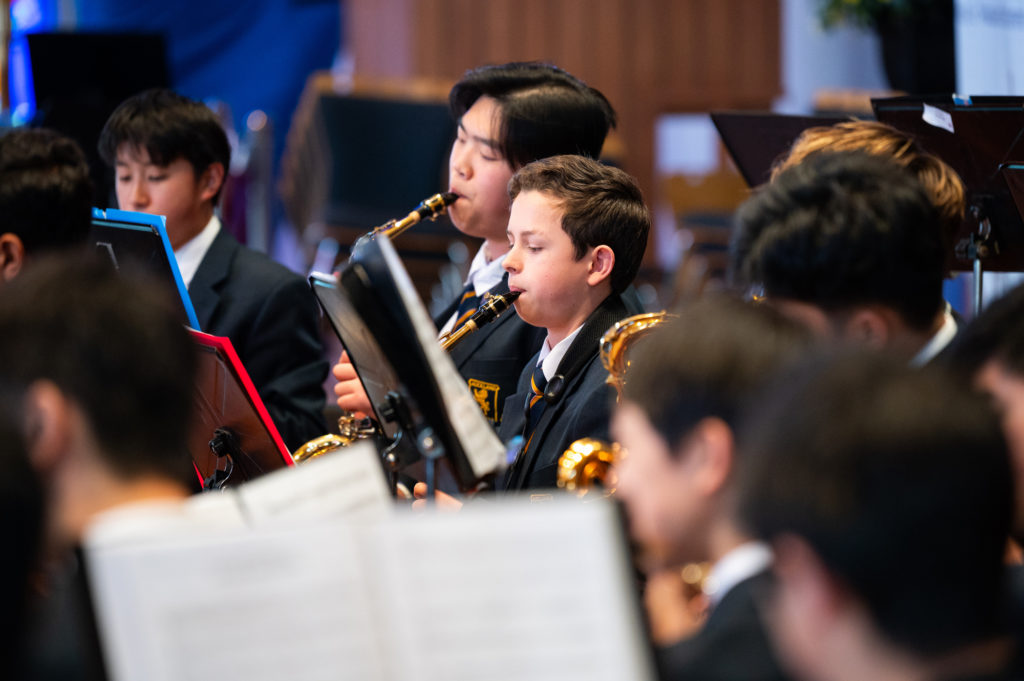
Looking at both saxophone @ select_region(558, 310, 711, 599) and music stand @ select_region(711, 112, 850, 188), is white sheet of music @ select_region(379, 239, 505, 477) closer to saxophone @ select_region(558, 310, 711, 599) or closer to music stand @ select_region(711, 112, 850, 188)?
saxophone @ select_region(558, 310, 711, 599)

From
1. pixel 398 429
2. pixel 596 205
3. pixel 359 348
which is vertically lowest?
pixel 398 429

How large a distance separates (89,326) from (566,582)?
1.96ft

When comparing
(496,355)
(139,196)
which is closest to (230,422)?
(496,355)

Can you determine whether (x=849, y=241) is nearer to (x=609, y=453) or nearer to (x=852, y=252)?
(x=852, y=252)

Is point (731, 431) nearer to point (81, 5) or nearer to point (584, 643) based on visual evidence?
point (584, 643)

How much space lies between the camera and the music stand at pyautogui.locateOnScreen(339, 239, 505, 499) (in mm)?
1563

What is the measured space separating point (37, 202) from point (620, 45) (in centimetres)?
500

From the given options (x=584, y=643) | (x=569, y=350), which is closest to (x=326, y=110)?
(x=569, y=350)

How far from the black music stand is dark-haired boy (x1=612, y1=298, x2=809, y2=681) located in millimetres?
1157

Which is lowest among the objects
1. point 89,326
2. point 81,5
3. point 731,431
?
point 731,431

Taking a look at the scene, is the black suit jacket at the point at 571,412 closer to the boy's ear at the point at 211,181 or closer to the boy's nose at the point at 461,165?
the boy's nose at the point at 461,165

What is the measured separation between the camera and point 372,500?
53.5 inches

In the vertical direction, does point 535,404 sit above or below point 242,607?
below

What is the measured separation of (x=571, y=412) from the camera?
2.06 m
